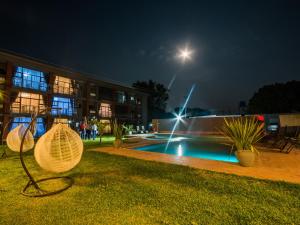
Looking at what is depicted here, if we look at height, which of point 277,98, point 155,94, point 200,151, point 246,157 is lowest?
point 200,151

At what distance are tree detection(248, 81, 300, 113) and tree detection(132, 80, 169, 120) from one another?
60.0 ft

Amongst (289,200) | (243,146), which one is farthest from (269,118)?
(289,200)

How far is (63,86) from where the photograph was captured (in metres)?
23.9

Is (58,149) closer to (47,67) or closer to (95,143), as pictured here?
(95,143)

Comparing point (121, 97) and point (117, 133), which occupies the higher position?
point (121, 97)

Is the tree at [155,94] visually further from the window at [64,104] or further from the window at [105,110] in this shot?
the window at [64,104]

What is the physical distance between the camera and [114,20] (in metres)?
16.0

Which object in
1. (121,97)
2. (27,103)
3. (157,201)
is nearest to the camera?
(157,201)


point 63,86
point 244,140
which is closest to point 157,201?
point 244,140

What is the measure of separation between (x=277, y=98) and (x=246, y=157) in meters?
32.6

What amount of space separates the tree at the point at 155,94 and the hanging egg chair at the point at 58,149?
38.3 m

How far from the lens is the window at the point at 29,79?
19.1 m

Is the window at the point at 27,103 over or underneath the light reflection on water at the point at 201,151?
over

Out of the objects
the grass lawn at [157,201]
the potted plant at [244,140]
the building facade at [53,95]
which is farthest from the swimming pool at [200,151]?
the building facade at [53,95]
